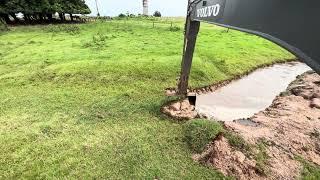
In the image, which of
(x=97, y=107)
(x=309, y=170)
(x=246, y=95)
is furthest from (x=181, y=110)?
(x=246, y=95)

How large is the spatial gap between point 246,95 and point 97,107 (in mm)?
8088

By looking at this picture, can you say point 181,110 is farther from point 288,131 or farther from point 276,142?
point 288,131

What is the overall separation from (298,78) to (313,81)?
1875mm

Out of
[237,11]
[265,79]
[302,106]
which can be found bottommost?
[265,79]

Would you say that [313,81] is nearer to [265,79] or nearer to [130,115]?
[265,79]

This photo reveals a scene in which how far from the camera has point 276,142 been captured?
31.8ft

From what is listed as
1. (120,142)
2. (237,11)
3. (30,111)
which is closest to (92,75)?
(30,111)

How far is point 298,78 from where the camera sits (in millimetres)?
18984

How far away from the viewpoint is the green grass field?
799 centimetres

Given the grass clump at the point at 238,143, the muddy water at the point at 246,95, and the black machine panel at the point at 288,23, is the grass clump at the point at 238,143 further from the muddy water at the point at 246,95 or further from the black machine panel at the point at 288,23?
the black machine panel at the point at 288,23

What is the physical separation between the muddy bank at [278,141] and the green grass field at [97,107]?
0.69 m

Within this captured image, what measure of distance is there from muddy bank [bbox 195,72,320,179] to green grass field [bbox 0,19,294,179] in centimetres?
69

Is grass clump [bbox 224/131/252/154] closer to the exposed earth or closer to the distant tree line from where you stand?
the exposed earth

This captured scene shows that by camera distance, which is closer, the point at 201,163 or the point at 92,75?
the point at 201,163
